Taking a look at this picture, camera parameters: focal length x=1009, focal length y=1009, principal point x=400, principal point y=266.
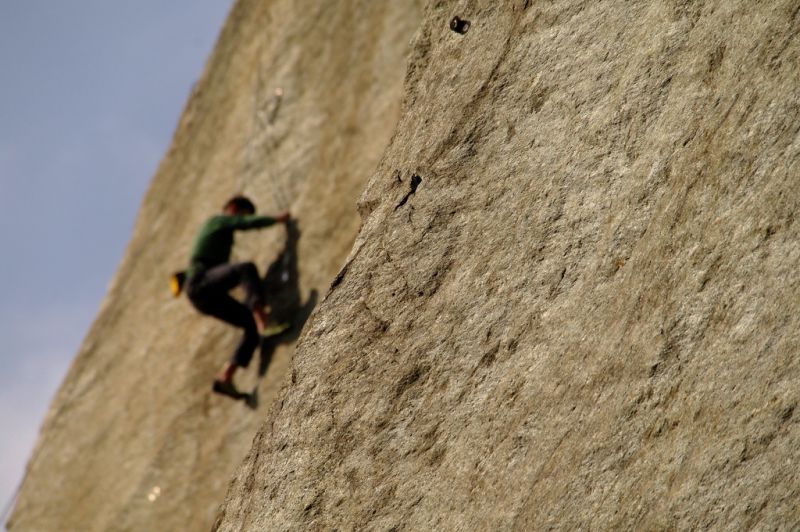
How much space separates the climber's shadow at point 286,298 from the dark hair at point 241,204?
384mm

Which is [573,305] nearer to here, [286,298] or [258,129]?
[286,298]

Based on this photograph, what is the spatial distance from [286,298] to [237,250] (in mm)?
1193

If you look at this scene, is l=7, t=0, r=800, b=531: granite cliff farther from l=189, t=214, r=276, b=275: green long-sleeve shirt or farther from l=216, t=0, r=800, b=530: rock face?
l=189, t=214, r=276, b=275: green long-sleeve shirt

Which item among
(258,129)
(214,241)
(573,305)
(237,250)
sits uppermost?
(258,129)

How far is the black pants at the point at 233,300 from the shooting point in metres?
8.83

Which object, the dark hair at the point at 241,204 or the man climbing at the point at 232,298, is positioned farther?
the dark hair at the point at 241,204

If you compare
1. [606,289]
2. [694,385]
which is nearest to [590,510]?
[694,385]

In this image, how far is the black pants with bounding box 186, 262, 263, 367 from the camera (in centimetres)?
883

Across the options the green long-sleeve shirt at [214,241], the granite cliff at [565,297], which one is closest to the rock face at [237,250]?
the green long-sleeve shirt at [214,241]

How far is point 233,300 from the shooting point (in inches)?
350

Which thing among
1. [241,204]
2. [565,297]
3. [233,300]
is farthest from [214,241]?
[565,297]

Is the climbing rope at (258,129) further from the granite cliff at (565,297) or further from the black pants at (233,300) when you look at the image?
the granite cliff at (565,297)

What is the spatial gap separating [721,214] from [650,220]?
0.33m

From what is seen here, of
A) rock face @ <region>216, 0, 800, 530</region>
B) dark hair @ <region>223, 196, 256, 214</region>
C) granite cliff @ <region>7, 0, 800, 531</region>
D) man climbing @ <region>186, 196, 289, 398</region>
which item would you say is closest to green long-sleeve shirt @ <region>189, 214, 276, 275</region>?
man climbing @ <region>186, 196, 289, 398</region>
